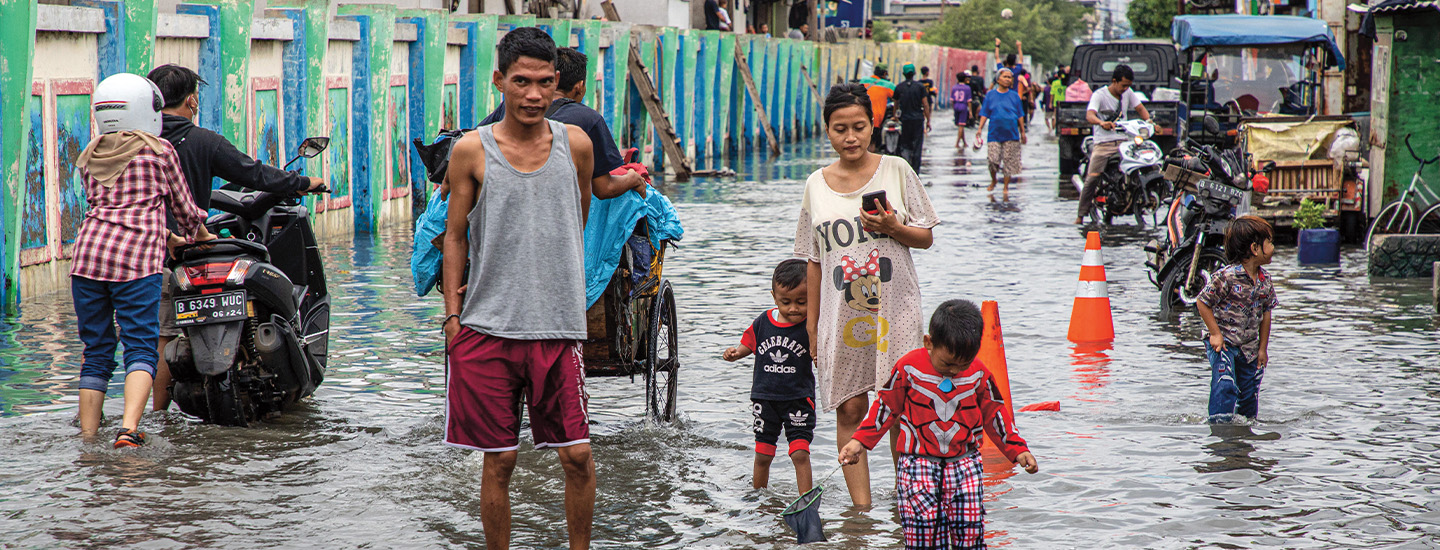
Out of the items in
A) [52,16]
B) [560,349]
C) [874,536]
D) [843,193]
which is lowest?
[874,536]

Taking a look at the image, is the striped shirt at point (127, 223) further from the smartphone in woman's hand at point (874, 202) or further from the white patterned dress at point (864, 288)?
the smartphone in woman's hand at point (874, 202)

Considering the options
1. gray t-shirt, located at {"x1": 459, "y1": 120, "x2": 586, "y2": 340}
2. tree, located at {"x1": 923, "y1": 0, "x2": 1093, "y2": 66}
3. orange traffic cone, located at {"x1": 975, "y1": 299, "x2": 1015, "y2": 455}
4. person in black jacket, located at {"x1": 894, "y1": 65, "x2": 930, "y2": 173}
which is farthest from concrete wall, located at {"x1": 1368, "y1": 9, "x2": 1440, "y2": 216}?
tree, located at {"x1": 923, "y1": 0, "x2": 1093, "y2": 66}

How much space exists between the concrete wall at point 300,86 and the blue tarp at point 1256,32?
27.0 feet

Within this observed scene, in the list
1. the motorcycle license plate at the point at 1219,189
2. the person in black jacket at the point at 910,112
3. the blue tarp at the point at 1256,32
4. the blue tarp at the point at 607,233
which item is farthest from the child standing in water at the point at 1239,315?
the person in black jacket at the point at 910,112

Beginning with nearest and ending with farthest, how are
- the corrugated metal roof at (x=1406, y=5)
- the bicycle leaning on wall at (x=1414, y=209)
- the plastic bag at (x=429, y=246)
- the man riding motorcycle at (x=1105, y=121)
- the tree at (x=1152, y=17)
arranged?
1. the plastic bag at (x=429, y=246)
2. the corrugated metal roof at (x=1406, y=5)
3. the bicycle leaning on wall at (x=1414, y=209)
4. the man riding motorcycle at (x=1105, y=121)
5. the tree at (x=1152, y=17)

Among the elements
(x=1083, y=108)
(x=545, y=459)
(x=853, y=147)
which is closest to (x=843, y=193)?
(x=853, y=147)

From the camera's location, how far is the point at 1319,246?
495 inches

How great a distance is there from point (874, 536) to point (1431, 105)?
9659 mm

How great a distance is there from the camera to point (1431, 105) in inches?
→ 498

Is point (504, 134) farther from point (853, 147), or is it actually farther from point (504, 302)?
point (853, 147)

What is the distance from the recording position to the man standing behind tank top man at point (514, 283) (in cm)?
420

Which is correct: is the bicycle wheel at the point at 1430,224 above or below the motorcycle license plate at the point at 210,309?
above

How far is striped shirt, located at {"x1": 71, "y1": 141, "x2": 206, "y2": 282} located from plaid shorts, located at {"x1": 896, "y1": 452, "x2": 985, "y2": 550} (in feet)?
11.0

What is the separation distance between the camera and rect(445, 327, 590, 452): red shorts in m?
4.22
